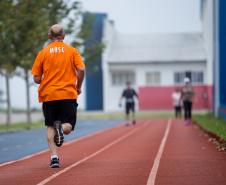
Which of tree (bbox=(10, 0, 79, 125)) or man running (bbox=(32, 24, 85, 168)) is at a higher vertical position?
tree (bbox=(10, 0, 79, 125))

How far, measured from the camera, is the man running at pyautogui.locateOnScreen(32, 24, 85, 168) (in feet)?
37.4

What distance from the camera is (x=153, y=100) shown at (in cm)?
6359

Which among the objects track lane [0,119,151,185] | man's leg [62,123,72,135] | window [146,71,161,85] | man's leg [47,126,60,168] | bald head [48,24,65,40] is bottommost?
window [146,71,161,85]

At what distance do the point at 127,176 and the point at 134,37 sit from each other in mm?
63674

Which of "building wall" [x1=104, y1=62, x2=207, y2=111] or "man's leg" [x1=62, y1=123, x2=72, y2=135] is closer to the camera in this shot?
"man's leg" [x1=62, y1=123, x2=72, y2=135]

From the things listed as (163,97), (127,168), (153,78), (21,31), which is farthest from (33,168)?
(153,78)

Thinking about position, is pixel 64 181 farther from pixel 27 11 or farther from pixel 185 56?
pixel 185 56

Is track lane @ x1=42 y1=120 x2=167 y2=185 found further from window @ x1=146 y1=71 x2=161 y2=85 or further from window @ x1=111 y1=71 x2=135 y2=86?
window @ x1=111 y1=71 x2=135 y2=86

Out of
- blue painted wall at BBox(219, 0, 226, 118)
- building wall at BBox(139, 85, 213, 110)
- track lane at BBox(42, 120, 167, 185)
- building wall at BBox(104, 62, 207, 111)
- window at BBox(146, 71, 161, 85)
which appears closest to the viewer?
track lane at BBox(42, 120, 167, 185)

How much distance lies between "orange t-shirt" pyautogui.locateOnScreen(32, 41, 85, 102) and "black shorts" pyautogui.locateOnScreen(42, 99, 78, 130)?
8 centimetres

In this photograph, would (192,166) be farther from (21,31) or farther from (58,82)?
(21,31)

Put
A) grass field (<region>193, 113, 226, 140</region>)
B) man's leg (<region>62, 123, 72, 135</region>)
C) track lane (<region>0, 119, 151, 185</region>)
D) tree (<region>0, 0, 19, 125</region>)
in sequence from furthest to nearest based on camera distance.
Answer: tree (<region>0, 0, 19, 125</region>)
grass field (<region>193, 113, 226, 140</region>)
man's leg (<region>62, 123, 72, 135</region>)
track lane (<region>0, 119, 151, 185</region>)

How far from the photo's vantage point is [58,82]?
11.4m

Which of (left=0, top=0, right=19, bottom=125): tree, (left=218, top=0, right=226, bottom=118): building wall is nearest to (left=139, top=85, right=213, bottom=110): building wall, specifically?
(left=218, top=0, right=226, bottom=118): building wall
